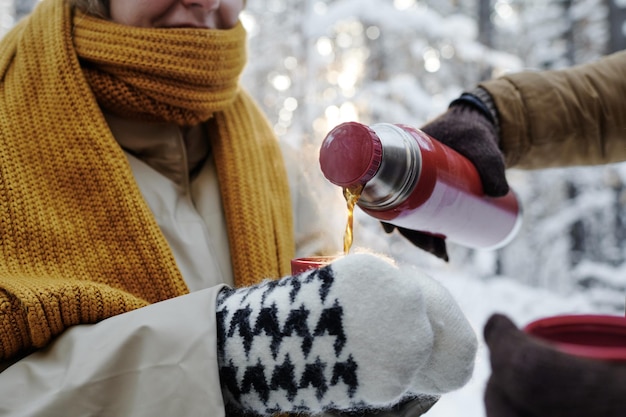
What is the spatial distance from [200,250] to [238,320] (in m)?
0.49

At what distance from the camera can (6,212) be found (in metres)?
0.99

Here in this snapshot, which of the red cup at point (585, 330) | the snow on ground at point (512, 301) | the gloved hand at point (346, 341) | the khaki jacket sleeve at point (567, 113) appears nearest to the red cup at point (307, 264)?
the gloved hand at point (346, 341)

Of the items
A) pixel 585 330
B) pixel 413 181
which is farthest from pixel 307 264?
pixel 585 330

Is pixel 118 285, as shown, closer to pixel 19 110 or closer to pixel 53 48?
pixel 19 110

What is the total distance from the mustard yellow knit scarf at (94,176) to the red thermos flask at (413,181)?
43cm

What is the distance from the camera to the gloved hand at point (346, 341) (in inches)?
26.9

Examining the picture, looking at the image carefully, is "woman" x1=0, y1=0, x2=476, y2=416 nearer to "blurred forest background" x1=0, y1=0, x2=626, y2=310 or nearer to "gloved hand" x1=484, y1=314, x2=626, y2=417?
"gloved hand" x1=484, y1=314, x2=626, y2=417

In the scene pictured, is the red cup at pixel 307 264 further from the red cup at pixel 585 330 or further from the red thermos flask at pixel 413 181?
the red cup at pixel 585 330

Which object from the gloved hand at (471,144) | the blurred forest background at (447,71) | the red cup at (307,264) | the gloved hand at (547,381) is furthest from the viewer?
the blurred forest background at (447,71)

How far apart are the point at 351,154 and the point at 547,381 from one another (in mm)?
525

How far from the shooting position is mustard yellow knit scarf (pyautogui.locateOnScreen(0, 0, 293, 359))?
94 centimetres

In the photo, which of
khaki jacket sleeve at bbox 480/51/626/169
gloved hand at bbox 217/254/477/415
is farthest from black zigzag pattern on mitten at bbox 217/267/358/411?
khaki jacket sleeve at bbox 480/51/626/169

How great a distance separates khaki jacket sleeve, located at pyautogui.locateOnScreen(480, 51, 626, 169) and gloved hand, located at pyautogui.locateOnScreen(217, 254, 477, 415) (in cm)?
88

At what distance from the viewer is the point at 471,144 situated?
1.23 metres
